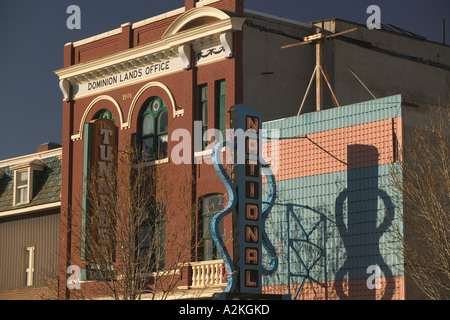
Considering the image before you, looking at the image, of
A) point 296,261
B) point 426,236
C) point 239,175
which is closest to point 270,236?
point 296,261

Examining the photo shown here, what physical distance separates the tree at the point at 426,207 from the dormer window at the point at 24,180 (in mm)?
22023

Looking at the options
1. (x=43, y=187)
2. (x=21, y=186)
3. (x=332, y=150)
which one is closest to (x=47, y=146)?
(x=21, y=186)

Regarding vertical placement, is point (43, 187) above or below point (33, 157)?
below

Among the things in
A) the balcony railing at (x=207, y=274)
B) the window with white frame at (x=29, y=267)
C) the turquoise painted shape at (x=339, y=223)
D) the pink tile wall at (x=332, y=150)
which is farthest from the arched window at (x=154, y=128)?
the window with white frame at (x=29, y=267)

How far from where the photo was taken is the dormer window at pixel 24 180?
49.4m

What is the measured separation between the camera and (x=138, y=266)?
37031 mm

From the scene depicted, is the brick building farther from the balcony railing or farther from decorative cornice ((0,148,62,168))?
decorative cornice ((0,148,62,168))

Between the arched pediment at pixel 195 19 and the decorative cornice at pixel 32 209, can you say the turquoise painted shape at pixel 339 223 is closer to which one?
the arched pediment at pixel 195 19

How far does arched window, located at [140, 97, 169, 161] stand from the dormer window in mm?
9375

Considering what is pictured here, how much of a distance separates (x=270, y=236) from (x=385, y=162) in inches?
213

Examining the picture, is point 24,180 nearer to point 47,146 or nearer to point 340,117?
point 47,146

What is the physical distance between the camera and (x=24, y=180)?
50.4 metres

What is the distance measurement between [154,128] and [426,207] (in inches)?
561
